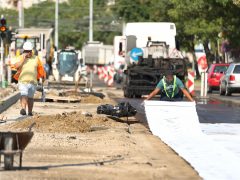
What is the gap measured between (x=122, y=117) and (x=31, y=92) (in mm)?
2793

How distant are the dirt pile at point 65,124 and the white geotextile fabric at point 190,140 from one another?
1.20 meters

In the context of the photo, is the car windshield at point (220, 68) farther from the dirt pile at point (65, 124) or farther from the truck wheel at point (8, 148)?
the truck wheel at point (8, 148)

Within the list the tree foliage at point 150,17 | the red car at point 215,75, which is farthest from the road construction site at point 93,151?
the tree foliage at point 150,17

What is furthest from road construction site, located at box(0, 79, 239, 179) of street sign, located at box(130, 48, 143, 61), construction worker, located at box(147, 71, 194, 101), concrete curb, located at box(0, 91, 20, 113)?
street sign, located at box(130, 48, 143, 61)

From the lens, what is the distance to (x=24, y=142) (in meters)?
13.6

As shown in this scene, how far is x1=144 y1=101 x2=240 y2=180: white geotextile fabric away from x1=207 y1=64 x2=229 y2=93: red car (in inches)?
1299

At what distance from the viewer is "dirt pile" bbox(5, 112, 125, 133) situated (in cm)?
2194

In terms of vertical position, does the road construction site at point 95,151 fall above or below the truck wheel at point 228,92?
above

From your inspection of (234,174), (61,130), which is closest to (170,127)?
(61,130)

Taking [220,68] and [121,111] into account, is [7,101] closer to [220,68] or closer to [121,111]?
[121,111]

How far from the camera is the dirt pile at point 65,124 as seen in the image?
72.0ft

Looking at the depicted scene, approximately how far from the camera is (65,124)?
22.6 metres

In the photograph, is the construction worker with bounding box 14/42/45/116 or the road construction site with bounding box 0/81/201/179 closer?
the road construction site with bounding box 0/81/201/179

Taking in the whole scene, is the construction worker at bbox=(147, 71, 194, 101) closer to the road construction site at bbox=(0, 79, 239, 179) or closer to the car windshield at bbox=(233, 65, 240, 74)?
the road construction site at bbox=(0, 79, 239, 179)
